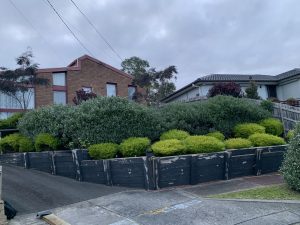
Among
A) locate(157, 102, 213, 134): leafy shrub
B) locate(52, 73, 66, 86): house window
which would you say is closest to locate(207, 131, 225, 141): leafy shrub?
locate(157, 102, 213, 134): leafy shrub

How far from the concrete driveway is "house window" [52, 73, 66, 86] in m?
21.2

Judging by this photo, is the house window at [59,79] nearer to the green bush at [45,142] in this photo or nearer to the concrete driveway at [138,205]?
the green bush at [45,142]

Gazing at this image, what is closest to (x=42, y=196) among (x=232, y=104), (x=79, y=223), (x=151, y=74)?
(x=79, y=223)

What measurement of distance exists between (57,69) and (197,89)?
1155 centimetres

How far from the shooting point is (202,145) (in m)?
9.93

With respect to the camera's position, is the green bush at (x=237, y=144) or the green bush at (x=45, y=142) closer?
the green bush at (x=237, y=144)

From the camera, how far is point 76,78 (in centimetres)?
3195

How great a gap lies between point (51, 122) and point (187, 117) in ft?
14.5

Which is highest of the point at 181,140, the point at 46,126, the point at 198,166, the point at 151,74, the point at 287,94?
the point at 151,74

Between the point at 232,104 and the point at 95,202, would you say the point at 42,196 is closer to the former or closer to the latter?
the point at 95,202

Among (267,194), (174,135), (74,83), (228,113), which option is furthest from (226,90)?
(74,83)

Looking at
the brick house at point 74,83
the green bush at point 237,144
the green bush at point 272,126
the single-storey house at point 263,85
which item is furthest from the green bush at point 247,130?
the brick house at point 74,83

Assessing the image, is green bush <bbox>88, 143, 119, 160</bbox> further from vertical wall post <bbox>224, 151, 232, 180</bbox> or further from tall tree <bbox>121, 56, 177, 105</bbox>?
tall tree <bbox>121, 56, 177, 105</bbox>

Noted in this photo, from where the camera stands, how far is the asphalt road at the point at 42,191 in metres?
8.23
